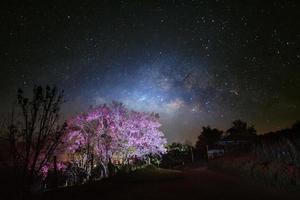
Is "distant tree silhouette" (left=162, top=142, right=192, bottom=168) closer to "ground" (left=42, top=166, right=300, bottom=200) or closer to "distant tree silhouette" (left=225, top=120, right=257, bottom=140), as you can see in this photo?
"distant tree silhouette" (left=225, top=120, right=257, bottom=140)

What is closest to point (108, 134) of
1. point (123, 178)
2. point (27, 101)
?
point (123, 178)

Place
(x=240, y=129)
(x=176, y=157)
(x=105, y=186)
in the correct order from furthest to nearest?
(x=240, y=129)
(x=176, y=157)
(x=105, y=186)

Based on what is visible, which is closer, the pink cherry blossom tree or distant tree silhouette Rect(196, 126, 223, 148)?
the pink cherry blossom tree

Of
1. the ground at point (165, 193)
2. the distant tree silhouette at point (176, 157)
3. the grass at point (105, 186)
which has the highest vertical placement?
the distant tree silhouette at point (176, 157)

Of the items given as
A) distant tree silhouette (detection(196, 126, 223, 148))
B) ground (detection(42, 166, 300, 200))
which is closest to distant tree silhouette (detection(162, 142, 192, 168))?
distant tree silhouette (detection(196, 126, 223, 148))

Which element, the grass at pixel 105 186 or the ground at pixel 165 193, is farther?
the grass at pixel 105 186

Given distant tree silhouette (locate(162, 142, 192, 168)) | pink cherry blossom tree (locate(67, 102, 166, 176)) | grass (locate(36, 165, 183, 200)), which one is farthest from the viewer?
distant tree silhouette (locate(162, 142, 192, 168))

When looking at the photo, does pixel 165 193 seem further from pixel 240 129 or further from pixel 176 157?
pixel 240 129

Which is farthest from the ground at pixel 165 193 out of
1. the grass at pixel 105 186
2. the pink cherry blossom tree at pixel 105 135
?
the pink cherry blossom tree at pixel 105 135

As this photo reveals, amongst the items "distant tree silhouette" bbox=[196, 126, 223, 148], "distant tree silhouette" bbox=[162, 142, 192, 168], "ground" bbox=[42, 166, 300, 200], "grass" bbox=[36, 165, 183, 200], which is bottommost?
"ground" bbox=[42, 166, 300, 200]

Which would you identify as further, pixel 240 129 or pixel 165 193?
pixel 240 129

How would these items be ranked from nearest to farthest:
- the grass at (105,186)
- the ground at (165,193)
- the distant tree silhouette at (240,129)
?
the ground at (165,193)
the grass at (105,186)
the distant tree silhouette at (240,129)

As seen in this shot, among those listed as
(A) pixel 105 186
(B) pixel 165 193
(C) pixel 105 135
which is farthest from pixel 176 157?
(B) pixel 165 193

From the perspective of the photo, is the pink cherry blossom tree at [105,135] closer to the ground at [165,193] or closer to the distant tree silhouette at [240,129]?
the ground at [165,193]
